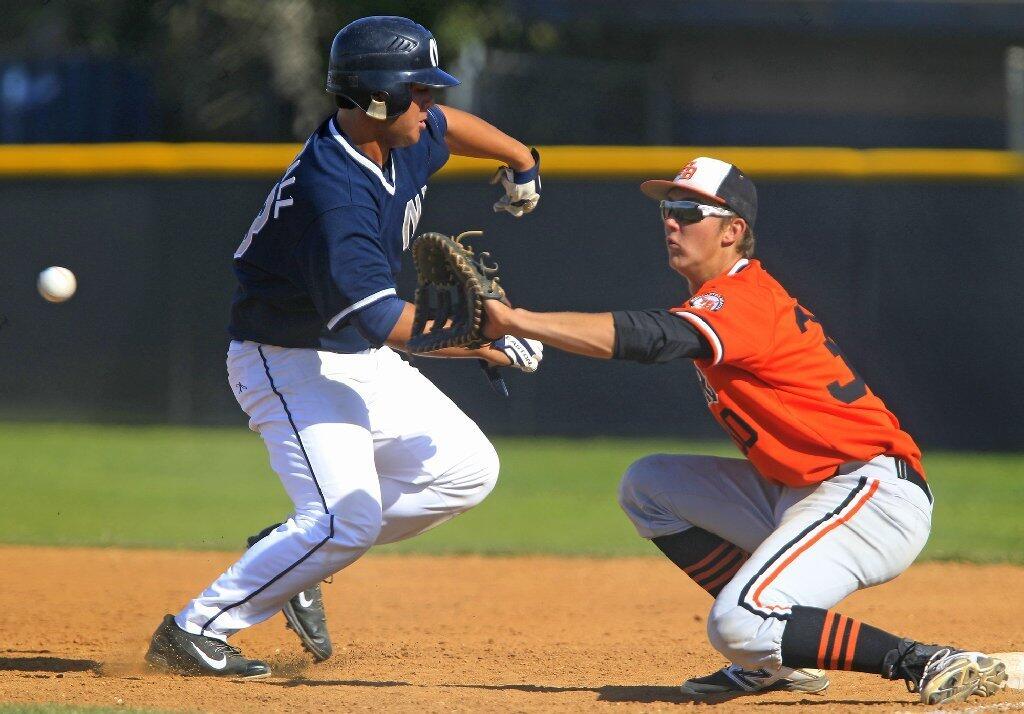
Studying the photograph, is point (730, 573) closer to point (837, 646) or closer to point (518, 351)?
point (837, 646)

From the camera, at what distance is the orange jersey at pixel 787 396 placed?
Answer: 11.9ft

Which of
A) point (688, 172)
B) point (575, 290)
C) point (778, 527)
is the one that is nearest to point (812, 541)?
point (778, 527)

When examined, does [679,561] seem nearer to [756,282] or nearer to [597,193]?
[756,282]

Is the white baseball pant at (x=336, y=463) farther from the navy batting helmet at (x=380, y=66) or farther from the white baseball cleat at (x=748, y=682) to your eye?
the white baseball cleat at (x=748, y=682)

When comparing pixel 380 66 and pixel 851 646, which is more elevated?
pixel 380 66

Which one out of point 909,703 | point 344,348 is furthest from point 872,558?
point 344,348

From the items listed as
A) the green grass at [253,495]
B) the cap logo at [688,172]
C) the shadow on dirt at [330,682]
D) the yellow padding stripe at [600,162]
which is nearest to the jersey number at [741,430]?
the cap logo at [688,172]

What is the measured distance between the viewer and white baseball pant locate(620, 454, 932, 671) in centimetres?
350

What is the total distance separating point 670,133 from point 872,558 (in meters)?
10.6

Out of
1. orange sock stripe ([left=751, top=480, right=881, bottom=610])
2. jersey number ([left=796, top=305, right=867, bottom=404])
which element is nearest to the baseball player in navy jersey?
jersey number ([left=796, top=305, right=867, bottom=404])

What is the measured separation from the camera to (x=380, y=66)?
3883 millimetres

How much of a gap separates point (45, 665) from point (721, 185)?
2.62 metres

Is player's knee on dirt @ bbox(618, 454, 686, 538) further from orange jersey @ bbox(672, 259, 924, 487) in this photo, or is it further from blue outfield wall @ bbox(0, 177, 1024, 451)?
blue outfield wall @ bbox(0, 177, 1024, 451)

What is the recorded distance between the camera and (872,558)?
3.62m
